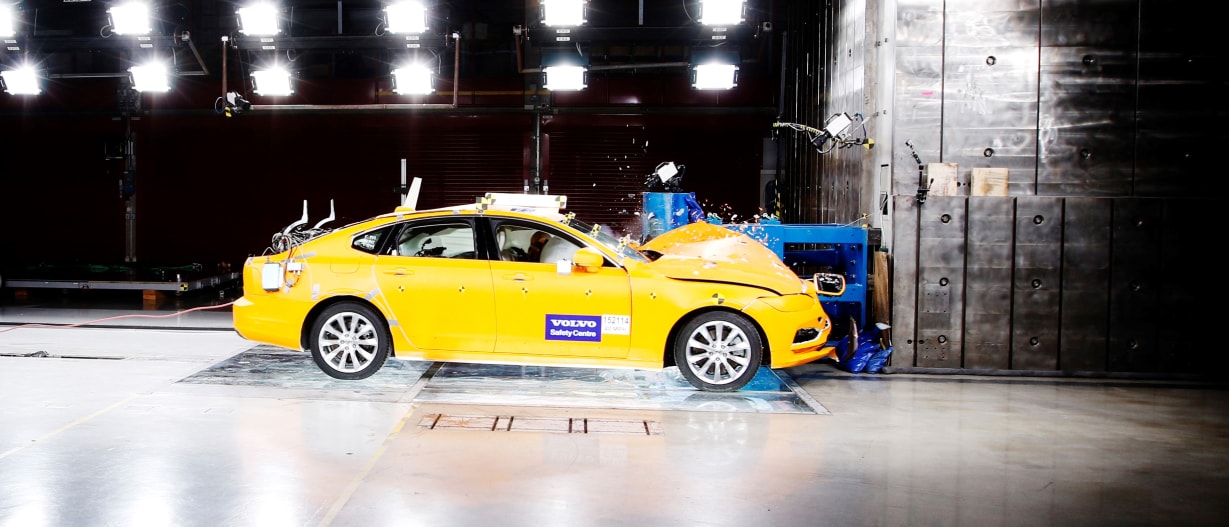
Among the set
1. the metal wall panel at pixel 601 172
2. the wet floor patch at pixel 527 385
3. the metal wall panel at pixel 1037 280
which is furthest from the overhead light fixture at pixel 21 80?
the metal wall panel at pixel 1037 280

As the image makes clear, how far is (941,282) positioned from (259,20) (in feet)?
33.7

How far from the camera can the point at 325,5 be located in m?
15.9

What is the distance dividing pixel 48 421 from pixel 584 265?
379 centimetres

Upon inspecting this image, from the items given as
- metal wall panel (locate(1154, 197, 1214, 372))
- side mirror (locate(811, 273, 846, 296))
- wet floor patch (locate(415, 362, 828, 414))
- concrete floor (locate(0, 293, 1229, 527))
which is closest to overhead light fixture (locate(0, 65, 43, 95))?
concrete floor (locate(0, 293, 1229, 527))

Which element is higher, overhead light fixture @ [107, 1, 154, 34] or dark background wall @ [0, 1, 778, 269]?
overhead light fixture @ [107, 1, 154, 34]

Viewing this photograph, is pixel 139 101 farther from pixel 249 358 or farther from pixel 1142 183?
pixel 1142 183

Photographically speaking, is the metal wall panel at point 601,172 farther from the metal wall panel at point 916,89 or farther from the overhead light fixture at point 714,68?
the metal wall panel at point 916,89

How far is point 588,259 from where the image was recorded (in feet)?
22.4

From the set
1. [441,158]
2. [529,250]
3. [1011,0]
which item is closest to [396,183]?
[441,158]

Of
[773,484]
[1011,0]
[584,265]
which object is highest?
[1011,0]

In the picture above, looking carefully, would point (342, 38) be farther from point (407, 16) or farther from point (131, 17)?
point (131, 17)

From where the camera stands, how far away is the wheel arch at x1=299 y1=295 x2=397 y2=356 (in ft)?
23.3

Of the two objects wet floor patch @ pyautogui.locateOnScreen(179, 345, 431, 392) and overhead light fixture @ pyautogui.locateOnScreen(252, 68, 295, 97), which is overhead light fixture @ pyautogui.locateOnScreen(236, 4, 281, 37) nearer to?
overhead light fixture @ pyautogui.locateOnScreen(252, 68, 295, 97)

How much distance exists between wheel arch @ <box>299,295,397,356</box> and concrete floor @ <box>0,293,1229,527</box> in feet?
1.19
